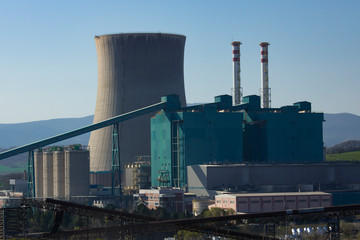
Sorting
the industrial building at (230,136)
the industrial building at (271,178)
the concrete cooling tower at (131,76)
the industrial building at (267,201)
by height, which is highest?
the concrete cooling tower at (131,76)

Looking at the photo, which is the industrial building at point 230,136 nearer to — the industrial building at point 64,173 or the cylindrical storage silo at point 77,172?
the cylindrical storage silo at point 77,172

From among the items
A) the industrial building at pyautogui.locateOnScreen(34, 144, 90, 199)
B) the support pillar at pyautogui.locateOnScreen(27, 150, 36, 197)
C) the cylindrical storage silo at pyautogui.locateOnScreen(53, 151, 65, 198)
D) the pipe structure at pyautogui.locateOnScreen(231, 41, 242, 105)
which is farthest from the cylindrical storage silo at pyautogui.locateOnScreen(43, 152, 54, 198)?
the pipe structure at pyautogui.locateOnScreen(231, 41, 242, 105)

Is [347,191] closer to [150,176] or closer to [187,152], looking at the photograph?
[187,152]

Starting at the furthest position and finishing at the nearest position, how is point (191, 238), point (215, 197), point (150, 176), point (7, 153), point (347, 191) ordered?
1. point (150, 176)
2. point (7, 153)
3. point (347, 191)
4. point (215, 197)
5. point (191, 238)

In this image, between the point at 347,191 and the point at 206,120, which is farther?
the point at 206,120

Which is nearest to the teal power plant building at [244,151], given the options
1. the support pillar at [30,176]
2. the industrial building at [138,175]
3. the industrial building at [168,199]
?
the industrial building at [138,175]

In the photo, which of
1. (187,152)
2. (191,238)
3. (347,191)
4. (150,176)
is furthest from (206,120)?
(191,238)
